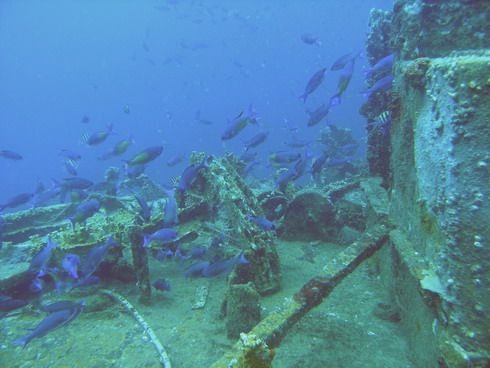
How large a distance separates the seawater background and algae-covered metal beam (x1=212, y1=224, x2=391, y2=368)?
115249 mm

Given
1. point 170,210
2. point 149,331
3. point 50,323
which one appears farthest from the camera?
point 170,210

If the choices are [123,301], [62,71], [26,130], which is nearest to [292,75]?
[62,71]

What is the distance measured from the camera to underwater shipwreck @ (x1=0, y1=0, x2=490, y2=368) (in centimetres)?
189

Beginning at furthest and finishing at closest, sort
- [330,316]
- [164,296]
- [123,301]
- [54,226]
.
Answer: [54,226] < [164,296] < [123,301] < [330,316]

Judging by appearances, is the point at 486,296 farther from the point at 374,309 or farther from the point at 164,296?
the point at 164,296

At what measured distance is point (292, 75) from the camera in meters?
137

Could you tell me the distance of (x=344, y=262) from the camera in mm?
3119

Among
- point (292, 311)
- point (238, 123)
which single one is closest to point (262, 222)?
point (292, 311)

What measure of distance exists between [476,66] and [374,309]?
2.99 metres

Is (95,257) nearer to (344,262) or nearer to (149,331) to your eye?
(149,331)

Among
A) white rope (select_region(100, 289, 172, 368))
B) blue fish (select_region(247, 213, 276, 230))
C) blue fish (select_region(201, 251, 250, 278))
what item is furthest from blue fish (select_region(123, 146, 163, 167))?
blue fish (select_region(201, 251, 250, 278))

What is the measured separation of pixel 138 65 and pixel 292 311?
161 m

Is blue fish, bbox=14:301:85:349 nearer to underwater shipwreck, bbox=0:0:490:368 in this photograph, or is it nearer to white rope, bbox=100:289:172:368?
underwater shipwreck, bbox=0:0:490:368

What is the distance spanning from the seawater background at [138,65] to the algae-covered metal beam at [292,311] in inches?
4537
